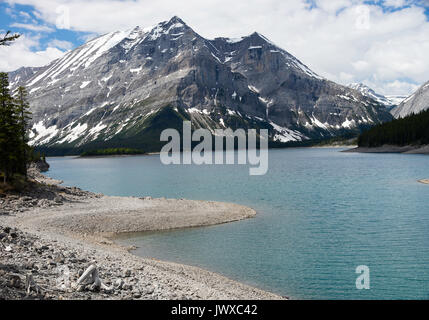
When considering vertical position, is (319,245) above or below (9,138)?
below

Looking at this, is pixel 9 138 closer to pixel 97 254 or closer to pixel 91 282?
pixel 97 254

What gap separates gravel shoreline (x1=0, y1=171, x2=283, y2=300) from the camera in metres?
19.6

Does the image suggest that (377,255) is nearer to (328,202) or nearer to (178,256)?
(178,256)

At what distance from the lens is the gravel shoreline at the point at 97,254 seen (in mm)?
19625

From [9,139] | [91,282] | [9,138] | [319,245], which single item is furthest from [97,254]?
[9,139]

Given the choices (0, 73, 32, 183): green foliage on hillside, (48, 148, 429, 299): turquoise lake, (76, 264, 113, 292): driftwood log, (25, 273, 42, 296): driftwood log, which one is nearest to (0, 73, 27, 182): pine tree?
(0, 73, 32, 183): green foliage on hillside

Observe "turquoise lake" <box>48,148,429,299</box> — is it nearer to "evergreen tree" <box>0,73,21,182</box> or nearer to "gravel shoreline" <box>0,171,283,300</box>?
"gravel shoreline" <box>0,171,283,300</box>

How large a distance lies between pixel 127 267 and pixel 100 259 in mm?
2479

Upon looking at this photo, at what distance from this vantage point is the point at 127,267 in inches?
1005

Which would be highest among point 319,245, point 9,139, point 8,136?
point 8,136

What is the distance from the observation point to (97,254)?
28.5 metres
